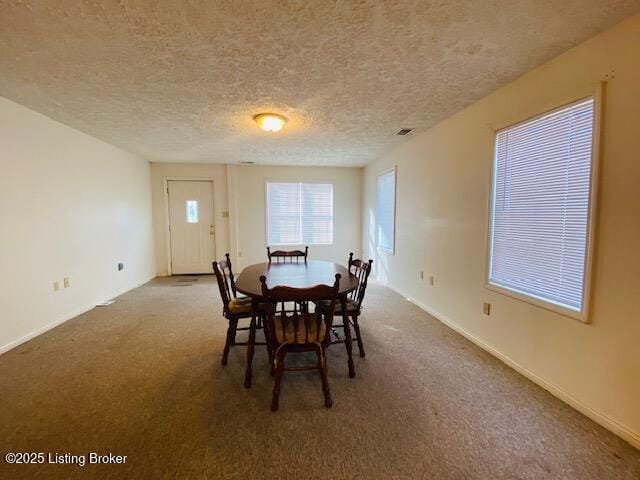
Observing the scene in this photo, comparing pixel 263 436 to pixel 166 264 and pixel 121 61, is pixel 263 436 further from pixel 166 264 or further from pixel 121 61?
pixel 166 264

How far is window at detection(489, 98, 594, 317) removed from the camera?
174 cm

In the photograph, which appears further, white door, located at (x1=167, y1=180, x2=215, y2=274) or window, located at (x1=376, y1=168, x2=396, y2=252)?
white door, located at (x1=167, y1=180, x2=215, y2=274)

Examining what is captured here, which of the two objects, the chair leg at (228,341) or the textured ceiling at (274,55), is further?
the chair leg at (228,341)

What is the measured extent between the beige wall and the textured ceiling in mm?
181

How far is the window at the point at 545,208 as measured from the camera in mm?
1742

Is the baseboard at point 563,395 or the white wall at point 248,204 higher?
the white wall at point 248,204

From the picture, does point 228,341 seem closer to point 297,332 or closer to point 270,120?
point 297,332

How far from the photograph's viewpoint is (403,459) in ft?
4.61

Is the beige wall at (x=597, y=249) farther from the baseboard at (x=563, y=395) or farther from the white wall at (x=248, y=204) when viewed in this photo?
the white wall at (x=248, y=204)

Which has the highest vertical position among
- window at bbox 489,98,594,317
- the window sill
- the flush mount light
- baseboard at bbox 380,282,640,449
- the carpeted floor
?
the flush mount light

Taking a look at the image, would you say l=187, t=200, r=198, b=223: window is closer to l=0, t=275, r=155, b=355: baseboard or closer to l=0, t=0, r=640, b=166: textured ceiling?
l=0, t=275, r=155, b=355: baseboard

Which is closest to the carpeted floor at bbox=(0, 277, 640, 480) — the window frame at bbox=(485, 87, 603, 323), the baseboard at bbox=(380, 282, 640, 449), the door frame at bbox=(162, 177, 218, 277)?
the baseboard at bbox=(380, 282, 640, 449)

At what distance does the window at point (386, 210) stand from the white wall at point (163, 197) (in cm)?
305

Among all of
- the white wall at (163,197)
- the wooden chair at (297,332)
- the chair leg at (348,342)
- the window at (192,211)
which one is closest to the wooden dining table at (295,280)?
the chair leg at (348,342)
